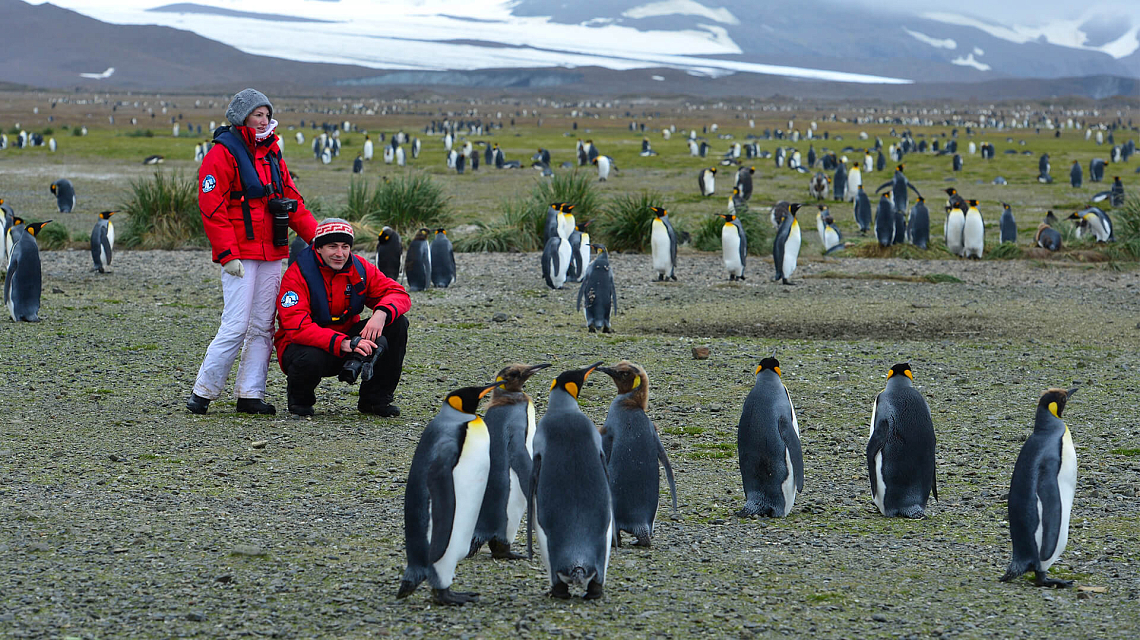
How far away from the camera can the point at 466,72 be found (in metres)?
134

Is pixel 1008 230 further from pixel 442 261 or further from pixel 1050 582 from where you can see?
pixel 1050 582

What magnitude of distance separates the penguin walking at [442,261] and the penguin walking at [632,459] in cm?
682

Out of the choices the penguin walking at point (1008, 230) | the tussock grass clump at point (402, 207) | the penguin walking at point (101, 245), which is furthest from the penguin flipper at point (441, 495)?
the penguin walking at point (1008, 230)

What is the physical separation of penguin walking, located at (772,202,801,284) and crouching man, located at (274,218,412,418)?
6015 mm

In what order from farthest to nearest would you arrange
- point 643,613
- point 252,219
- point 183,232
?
point 183,232
point 252,219
point 643,613

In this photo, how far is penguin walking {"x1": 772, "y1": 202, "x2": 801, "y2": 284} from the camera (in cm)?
1081

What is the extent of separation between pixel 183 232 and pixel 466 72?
12356 cm

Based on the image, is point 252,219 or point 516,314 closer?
point 252,219

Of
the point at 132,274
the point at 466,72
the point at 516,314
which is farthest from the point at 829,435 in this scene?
the point at 466,72

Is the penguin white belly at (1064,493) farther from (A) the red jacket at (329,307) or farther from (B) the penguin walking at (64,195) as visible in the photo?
(B) the penguin walking at (64,195)

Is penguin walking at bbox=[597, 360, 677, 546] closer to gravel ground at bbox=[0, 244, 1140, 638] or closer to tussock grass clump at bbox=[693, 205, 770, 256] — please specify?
gravel ground at bbox=[0, 244, 1140, 638]

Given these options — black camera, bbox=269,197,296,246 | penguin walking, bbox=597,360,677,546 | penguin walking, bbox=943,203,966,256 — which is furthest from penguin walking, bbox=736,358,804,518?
penguin walking, bbox=943,203,966,256

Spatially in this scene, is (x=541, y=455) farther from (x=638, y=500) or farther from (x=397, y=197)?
(x=397, y=197)

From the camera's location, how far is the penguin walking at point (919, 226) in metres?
13.9
